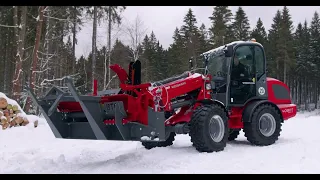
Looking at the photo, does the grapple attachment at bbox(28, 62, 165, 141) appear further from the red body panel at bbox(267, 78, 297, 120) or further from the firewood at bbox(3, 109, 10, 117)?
the firewood at bbox(3, 109, 10, 117)

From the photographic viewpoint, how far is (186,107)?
8414 millimetres

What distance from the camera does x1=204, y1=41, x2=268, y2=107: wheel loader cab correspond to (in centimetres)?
870

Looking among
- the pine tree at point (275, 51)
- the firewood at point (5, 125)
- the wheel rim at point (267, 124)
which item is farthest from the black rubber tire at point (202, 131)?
the pine tree at point (275, 51)

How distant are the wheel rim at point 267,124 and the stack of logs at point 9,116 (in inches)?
350

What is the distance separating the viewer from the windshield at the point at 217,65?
29.3ft

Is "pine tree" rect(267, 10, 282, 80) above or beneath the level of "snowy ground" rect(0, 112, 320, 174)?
above

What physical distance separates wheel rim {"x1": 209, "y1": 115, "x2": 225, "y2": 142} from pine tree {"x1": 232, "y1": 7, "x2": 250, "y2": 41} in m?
40.5

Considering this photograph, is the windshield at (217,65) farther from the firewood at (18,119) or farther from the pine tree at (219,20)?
the pine tree at (219,20)

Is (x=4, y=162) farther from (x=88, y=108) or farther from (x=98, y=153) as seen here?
(x=88, y=108)

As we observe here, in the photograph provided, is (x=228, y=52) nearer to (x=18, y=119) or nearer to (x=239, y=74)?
(x=239, y=74)

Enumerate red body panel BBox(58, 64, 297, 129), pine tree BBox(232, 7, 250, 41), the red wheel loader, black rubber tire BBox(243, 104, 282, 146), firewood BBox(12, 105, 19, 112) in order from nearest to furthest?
the red wheel loader, red body panel BBox(58, 64, 297, 129), black rubber tire BBox(243, 104, 282, 146), firewood BBox(12, 105, 19, 112), pine tree BBox(232, 7, 250, 41)

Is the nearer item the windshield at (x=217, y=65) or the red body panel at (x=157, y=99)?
the red body panel at (x=157, y=99)

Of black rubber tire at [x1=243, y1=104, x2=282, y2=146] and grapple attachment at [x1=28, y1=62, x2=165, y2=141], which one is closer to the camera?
grapple attachment at [x1=28, y1=62, x2=165, y2=141]

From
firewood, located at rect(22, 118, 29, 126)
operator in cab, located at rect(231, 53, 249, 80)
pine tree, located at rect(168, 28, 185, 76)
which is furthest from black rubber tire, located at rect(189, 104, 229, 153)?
pine tree, located at rect(168, 28, 185, 76)
